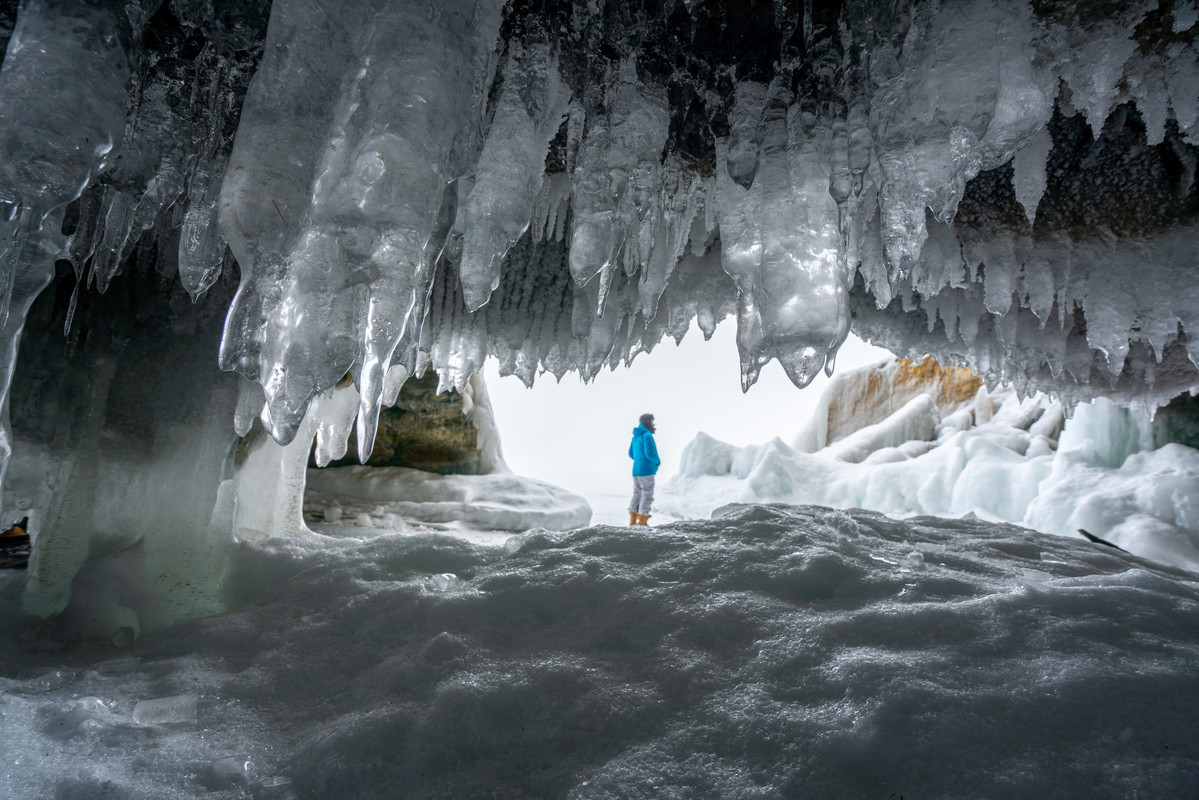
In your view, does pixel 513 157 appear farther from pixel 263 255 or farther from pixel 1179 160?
pixel 1179 160

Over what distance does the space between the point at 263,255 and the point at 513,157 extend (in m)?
0.93

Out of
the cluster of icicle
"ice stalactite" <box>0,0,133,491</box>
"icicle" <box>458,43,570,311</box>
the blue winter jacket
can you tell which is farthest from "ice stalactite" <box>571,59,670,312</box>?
the blue winter jacket

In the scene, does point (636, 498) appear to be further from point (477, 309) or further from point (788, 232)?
point (788, 232)

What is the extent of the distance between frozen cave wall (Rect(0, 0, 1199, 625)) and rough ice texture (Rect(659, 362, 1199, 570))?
3254 mm

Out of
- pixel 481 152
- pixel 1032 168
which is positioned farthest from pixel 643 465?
pixel 481 152

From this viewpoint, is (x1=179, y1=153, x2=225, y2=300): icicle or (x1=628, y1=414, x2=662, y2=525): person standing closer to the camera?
(x1=179, y1=153, x2=225, y2=300): icicle

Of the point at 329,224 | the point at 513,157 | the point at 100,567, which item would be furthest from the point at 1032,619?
the point at 100,567

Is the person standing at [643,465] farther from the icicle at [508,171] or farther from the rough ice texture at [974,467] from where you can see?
the icicle at [508,171]

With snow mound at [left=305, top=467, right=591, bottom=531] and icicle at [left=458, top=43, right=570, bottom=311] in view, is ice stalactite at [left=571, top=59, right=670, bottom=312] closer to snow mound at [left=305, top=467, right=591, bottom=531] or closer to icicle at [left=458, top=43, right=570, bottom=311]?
icicle at [left=458, top=43, right=570, bottom=311]

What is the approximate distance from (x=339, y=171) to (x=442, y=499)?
281 inches

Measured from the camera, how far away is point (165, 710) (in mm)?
1475

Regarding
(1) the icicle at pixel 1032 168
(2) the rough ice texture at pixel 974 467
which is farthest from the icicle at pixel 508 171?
(2) the rough ice texture at pixel 974 467

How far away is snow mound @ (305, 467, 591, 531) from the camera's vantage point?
7.57m

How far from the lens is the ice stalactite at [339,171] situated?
60.9 inches
